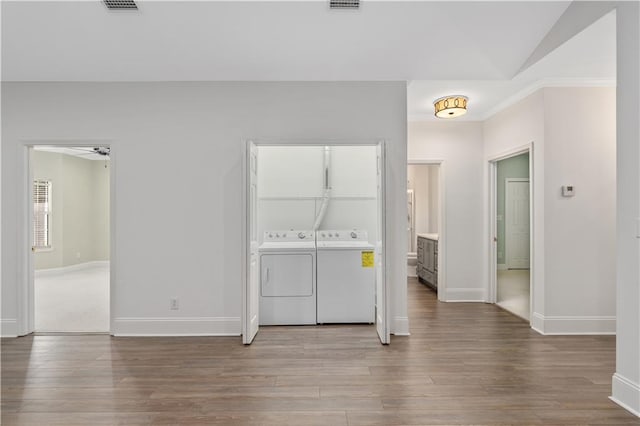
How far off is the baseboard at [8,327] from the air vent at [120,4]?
10.8 ft

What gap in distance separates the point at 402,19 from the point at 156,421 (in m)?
3.41

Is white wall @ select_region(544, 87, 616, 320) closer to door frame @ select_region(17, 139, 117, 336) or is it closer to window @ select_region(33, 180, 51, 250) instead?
door frame @ select_region(17, 139, 117, 336)

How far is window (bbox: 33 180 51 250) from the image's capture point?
24.3 ft

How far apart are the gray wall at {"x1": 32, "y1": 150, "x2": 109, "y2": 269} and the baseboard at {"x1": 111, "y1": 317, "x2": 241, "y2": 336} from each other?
5.28 meters

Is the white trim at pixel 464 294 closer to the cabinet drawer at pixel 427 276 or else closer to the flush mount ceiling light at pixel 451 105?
the cabinet drawer at pixel 427 276

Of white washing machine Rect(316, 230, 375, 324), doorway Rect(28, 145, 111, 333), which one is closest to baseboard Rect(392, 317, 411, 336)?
white washing machine Rect(316, 230, 375, 324)

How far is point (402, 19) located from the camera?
116 inches

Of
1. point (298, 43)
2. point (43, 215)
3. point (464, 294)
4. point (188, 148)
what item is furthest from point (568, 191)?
point (43, 215)

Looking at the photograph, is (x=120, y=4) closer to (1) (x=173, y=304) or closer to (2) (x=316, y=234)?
(1) (x=173, y=304)

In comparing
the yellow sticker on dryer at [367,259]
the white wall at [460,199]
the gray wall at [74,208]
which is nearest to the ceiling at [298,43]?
the white wall at [460,199]

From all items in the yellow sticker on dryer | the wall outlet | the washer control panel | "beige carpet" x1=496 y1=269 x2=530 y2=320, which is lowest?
"beige carpet" x1=496 y1=269 x2=530 y2=320

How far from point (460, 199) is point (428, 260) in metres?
1.29

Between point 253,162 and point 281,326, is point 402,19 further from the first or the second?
point 281,326

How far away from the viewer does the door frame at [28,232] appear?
369cm
